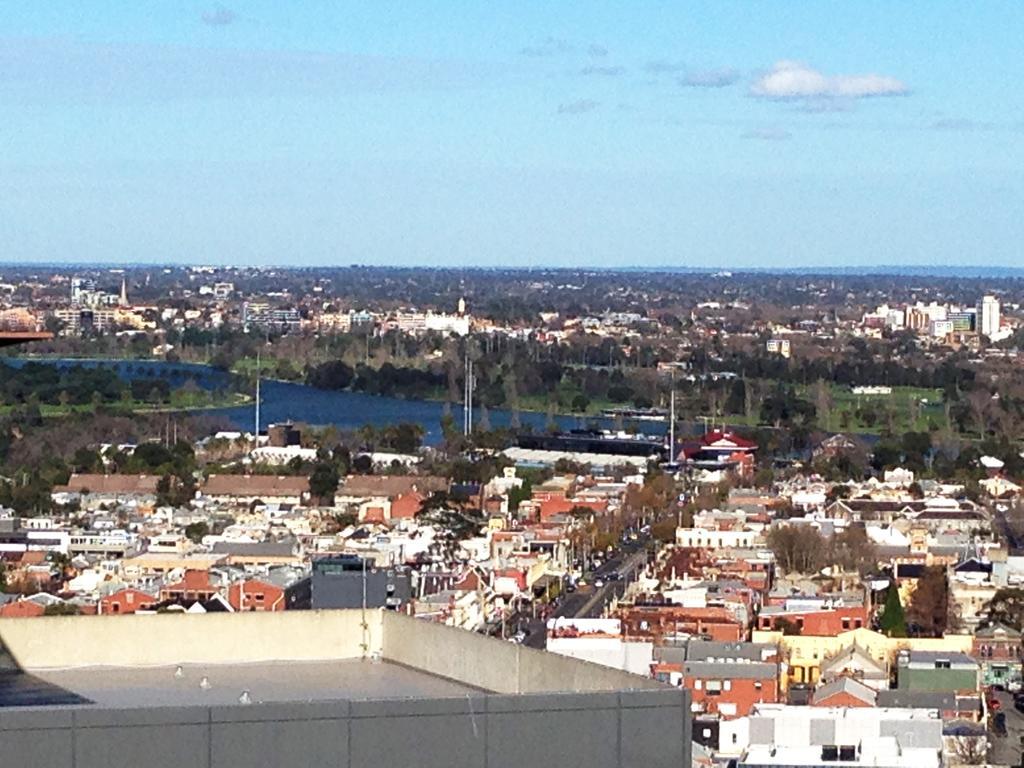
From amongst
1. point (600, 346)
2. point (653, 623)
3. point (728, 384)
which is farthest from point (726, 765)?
point (600, 346)

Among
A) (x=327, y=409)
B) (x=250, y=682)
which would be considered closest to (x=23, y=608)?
(x=250, y=682)

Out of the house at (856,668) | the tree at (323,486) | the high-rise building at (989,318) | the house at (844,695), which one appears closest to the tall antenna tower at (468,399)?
the tree at (323,486)

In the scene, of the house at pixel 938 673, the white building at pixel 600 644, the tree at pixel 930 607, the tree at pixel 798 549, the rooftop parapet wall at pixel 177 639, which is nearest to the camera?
the rooftop parapet wall at pixel 177 639

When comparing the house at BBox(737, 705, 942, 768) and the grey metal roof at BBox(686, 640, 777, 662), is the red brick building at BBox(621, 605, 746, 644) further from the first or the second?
the house at BBox(737, 705, 942, 768)

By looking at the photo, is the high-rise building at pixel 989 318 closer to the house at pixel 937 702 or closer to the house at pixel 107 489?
the house at pixel 107 489

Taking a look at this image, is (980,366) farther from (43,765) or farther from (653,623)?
(43,765)

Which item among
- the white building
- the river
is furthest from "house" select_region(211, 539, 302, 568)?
the river

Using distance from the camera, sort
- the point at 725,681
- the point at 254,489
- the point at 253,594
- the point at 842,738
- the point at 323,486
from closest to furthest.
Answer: the point at 842,738
the point at 725,681
the point at 253,594
the point at 254,489
the point at 323,486

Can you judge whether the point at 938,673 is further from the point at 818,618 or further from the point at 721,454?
the point at 721,454
